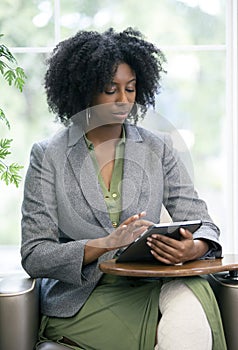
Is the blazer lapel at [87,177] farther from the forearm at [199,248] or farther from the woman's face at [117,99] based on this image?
the forearm at [199,248]

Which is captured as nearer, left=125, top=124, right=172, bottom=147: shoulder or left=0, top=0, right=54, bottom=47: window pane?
left=125, top=124, right=172, bottom=147: shoulder

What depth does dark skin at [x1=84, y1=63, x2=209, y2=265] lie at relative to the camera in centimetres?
198

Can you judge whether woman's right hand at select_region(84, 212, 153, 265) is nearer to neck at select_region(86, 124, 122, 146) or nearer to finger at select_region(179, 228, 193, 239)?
finger at select_region(179, 228, 193, 239)

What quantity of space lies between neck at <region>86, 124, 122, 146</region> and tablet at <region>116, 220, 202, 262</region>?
381 millimetres

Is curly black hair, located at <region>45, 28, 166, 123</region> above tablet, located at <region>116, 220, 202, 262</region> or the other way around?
above

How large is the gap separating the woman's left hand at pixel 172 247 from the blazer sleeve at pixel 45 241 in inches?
8.7

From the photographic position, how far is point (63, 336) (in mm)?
2127

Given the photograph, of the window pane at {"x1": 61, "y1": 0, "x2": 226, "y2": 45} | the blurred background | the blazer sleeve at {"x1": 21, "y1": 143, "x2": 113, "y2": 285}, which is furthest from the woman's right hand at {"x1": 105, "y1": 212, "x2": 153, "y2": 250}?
the window pane at {"x1": 61, "y1": 0, "x2": 226, "y2": 45}

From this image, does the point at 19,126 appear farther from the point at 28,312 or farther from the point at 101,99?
the point at 28,312

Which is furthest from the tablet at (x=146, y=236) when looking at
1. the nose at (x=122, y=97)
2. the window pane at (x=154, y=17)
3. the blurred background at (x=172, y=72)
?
the window pane at (x=154, y=17)

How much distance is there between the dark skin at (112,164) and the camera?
1.98 m

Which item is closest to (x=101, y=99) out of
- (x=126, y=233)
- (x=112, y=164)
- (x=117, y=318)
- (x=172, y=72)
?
(x=112, y=164)

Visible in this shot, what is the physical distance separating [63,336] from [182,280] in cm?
41

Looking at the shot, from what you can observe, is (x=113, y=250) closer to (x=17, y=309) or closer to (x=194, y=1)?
(x=17, y=309)
